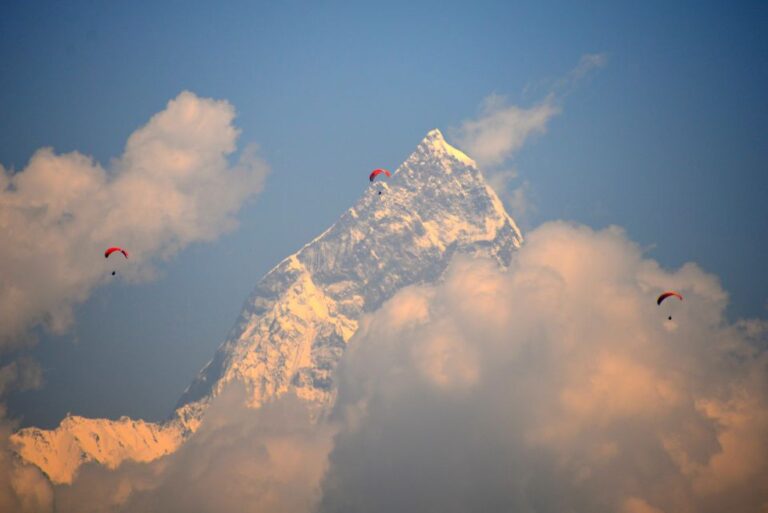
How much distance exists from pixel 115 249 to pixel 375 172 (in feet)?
189

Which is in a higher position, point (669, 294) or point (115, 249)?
point (669, 294)

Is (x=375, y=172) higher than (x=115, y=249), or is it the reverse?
(x=375, y=172)

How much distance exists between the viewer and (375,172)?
7662 inches

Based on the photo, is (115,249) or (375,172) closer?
(115,249)

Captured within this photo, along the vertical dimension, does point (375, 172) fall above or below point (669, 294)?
above

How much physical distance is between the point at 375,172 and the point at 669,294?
6816 centimetres

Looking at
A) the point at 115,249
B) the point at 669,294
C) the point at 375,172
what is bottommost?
the point at 115,249

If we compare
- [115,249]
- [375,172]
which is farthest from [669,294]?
[115,249]

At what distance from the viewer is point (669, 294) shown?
18500 cm

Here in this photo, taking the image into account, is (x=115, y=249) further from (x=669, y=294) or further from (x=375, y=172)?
(x=669, y=294)

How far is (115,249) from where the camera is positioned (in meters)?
178
